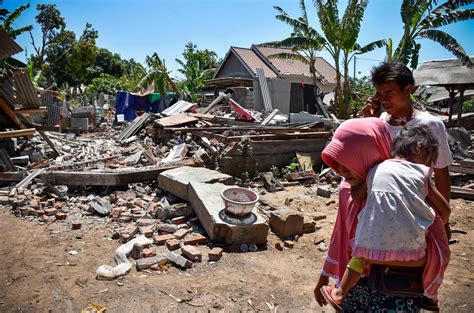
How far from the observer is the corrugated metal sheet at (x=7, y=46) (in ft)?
→ 25.3

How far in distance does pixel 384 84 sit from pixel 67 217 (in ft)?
16.6

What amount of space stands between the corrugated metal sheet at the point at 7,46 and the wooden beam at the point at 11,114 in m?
1.44

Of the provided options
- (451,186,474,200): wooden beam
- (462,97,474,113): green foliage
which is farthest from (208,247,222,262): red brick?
(462,97,474,113): green foliage

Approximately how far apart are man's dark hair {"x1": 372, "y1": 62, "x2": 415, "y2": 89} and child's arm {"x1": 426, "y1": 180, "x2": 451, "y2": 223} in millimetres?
707

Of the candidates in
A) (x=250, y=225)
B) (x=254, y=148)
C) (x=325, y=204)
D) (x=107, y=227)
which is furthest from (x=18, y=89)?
(x=325, y=204)

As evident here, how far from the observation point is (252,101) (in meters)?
15.0

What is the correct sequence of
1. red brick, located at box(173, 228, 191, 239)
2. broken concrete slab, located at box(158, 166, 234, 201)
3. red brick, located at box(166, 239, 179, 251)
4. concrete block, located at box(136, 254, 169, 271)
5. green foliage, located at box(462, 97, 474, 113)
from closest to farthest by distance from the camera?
concrete block, located at box(136, 254, 169, 271) → red brick, located at box(166, 239, 179, 251) → red brick, located at box(173, 228, 191, 239) → broken concrete slab, located at box(158, 166, 234, 201) → green foliage, located at box(462, 97, 474, 113)

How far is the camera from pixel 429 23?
11.2 meters

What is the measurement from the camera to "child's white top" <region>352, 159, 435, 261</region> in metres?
1.29

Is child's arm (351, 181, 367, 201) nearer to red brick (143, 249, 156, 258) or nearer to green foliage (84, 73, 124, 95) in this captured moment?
red brick (143, 249, 156, 258)

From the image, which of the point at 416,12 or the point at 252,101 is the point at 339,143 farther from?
the point at 252,101

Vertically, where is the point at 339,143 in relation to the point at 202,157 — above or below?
above

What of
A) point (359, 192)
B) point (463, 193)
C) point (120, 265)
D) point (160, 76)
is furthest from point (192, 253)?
point (160, 76)

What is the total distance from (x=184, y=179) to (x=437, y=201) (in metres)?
4.52
